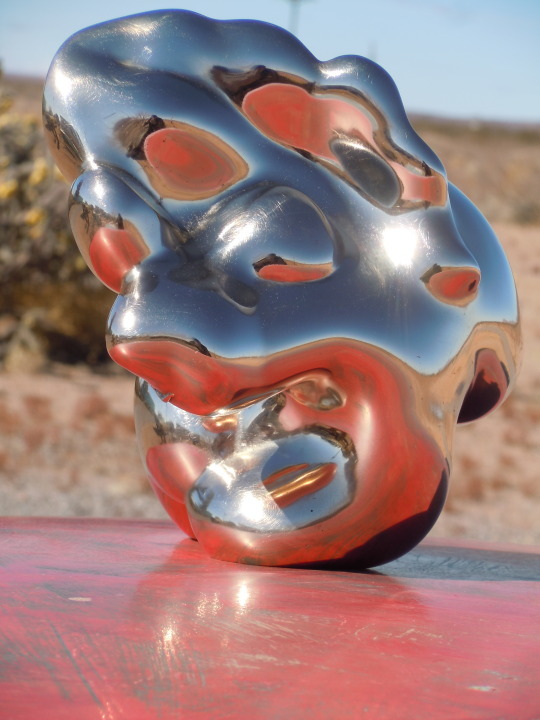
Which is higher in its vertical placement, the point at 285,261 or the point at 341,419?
the point at 285,261

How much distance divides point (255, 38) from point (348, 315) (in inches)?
16.6

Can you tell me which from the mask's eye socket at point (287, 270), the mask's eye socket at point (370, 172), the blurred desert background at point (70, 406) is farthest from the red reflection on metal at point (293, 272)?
the blurred desert background at point (70, 406)

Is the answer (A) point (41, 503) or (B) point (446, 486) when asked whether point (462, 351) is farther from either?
(A) point (41, 503)

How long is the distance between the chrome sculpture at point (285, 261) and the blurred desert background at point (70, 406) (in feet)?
10.4

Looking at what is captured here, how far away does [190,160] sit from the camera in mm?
1476

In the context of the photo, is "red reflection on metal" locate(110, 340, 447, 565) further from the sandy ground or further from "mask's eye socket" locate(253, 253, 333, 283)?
the sandy ground

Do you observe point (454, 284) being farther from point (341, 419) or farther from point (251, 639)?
point (251, 639)

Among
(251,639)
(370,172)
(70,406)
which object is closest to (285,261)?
(370,172)

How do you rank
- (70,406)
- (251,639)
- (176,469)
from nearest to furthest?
1. (251,639)
2. (176,469)
3. (70,406)

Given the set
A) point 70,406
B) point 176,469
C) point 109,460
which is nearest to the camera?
point 176,469

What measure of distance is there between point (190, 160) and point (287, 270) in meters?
0.22

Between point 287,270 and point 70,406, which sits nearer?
point 287,270

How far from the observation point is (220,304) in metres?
1.36

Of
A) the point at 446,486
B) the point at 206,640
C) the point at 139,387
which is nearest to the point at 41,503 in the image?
the point at 139,387
